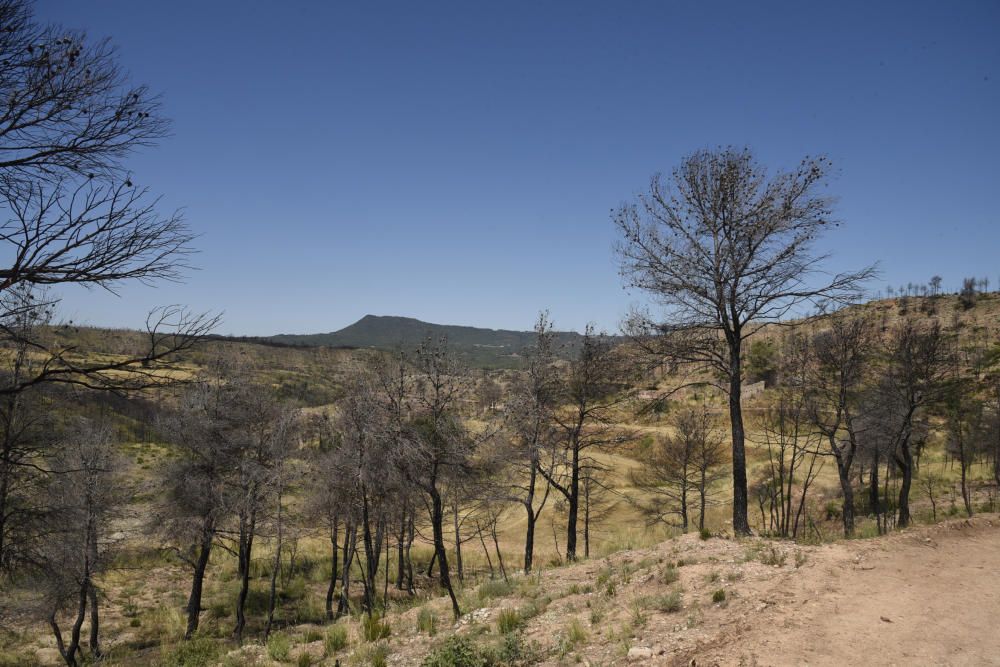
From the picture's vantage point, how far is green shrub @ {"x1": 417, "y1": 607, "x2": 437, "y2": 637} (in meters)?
10.0

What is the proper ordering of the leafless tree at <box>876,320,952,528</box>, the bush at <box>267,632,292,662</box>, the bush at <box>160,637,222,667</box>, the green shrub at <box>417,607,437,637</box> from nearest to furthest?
1. the green shrub at <box>417,607,437,637</box>
2. the bush at <box>267,632,292,662</box>
3. the bush at <box>160,637,222,667</box>
4. the leafless tree at <box>876,320,952,528</box>

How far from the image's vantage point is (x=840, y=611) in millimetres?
6238

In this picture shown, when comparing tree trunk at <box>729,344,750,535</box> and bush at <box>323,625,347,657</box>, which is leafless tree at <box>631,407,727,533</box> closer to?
tree trunk at <box>729,344,750,535</box>

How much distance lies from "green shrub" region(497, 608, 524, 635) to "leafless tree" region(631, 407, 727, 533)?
810 inches

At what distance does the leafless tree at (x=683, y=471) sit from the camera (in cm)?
2822

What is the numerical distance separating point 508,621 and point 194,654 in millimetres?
11779

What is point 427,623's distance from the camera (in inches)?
414

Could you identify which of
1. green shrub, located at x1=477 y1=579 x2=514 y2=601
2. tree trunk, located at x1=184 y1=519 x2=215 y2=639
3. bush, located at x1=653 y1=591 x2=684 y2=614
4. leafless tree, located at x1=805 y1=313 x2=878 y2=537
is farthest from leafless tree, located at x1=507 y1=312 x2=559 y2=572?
tree trunk, located at x1=184 y1=519 x2=215 y2=639

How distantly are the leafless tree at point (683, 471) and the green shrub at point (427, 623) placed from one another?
19.4 metres

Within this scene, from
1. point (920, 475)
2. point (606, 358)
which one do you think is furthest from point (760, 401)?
point (606, 358)

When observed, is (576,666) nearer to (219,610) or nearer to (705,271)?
(705,271)

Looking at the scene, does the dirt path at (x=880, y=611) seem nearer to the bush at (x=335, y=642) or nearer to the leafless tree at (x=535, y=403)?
the bush at (x=335, y=642)

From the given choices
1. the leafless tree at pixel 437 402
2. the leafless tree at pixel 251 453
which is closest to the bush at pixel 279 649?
the leafless tree at pixel 437 402

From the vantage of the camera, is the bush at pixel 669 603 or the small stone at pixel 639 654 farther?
the bush at pixel 669 603
